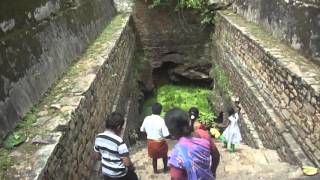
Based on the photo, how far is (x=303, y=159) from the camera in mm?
5898

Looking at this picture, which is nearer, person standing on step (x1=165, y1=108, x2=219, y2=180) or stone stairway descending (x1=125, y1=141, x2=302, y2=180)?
person standing on step (x1=165, y1=108, x2=219, y2=180)

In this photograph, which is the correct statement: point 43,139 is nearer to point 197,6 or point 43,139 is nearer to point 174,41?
point 197,6

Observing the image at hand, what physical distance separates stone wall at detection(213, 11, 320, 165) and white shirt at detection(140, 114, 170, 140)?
1925mm

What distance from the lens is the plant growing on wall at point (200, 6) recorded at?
565 inches

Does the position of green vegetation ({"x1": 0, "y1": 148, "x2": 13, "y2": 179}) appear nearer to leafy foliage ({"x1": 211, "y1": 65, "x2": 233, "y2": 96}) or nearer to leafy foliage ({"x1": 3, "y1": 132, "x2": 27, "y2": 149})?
leafy foliage ({"x1": 3, "y1": 132, "x2": 27, "y2": 149})

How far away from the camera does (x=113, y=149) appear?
427 centimetres

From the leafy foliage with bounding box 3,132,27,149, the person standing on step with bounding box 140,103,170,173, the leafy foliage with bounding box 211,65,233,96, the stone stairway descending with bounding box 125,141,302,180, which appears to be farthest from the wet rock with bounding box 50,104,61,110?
the leafy foliage with bounding box 211,65,233,96

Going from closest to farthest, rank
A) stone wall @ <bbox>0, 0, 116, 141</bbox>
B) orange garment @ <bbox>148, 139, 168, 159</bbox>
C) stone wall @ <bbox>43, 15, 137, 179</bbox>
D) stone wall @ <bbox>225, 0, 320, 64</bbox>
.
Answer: stone wall @ <bbox>43, 15, 137, 179</bbox>, stone wall @ <bbox>0, 0, 116, 141</bbox>, orange garment @ <bbox>148, 139, 168, 159</bbox>, stone wall @ <bbox>225, 0, 320, 64</bbox>

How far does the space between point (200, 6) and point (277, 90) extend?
748 cm

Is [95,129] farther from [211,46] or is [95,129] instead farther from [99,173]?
[211,46]

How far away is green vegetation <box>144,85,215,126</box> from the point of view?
13.6m

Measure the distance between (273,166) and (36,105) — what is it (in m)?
3.43

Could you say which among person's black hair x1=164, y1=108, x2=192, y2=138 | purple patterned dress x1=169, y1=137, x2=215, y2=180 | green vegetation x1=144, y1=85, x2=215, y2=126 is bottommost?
green vegetation x1=144, y1=85, x2=215, y2=126

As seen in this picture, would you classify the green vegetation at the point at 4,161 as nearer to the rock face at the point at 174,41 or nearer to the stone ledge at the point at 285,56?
the stone ledge at the point at 285,56
